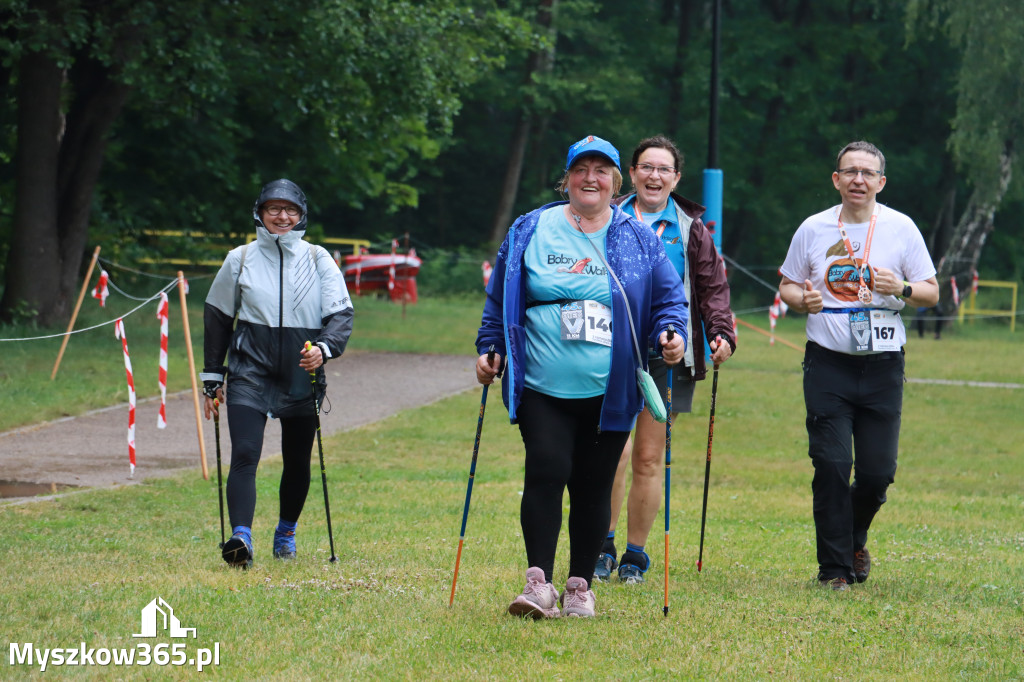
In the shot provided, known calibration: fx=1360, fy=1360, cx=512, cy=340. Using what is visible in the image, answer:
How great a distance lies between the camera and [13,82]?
24.5 metres

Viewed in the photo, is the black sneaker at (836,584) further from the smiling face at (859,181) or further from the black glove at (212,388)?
the black glove at (212,388)

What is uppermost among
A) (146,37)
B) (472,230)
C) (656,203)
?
(146,37)

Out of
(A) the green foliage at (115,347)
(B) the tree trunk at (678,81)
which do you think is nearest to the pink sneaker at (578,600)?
(A) the green foliage at (115,347)

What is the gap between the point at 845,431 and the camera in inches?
258

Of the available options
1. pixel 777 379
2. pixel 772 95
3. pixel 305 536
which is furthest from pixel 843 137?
pixel 305 536

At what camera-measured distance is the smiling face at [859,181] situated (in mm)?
6520

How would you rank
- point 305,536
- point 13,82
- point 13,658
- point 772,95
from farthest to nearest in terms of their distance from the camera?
point 772,95
point 13,82
point 305,536
point 13,658

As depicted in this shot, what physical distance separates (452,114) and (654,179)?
19.2 meters

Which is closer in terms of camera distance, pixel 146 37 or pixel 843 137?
pixel 146 37

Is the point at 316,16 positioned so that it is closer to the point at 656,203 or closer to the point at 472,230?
the point at 656,203

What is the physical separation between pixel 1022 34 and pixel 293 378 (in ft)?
99.6

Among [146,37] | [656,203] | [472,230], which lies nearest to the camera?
[656,203]

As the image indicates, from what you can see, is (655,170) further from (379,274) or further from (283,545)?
(379,274)

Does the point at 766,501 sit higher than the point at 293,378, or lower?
lower
